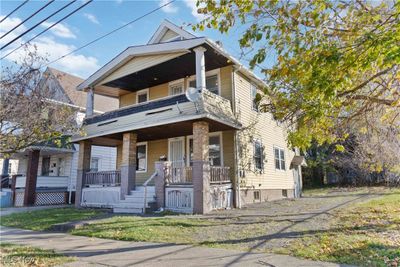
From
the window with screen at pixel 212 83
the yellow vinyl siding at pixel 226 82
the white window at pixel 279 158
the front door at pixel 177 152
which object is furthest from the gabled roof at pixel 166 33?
the white window at pixel 279 158

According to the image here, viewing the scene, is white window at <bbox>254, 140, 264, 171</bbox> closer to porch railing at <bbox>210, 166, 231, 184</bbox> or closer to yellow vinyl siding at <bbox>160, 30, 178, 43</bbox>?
porch railing at <bbox>210, 166, 231, 184</bbox>

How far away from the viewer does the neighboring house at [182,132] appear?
40.8 ft

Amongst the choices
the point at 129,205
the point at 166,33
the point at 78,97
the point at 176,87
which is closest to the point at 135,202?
the point at 129,205

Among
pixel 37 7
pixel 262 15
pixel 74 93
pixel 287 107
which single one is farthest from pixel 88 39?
pixel 74 93

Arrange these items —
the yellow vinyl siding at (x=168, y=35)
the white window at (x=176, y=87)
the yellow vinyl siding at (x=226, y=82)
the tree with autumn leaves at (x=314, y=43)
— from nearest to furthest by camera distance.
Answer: the tree with autumn leaves at (x=314, y=43), the yellow vinyl siding at (x=226, y=82), the yellow vinyl siding at (x=168, y=35), the white window at (x=176, y=87)

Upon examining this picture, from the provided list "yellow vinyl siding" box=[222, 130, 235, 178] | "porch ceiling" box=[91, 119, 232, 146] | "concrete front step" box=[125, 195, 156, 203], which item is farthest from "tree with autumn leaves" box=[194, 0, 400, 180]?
"concrete front step" box=[125, 195, 156, 203]

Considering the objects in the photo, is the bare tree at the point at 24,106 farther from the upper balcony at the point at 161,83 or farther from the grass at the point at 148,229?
the upper balcony at the point at 161,83

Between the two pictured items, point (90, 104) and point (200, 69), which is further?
point (90, 104)

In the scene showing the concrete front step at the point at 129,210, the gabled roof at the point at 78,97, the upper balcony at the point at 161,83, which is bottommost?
the concrete front step at the point at 129,210

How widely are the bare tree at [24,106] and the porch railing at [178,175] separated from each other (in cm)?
616

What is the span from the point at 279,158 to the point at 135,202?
424 inches

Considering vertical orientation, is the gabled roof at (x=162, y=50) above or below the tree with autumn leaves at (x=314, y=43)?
above

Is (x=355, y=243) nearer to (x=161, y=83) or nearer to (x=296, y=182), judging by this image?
(x=161, y=83)

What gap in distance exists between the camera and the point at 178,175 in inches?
519
